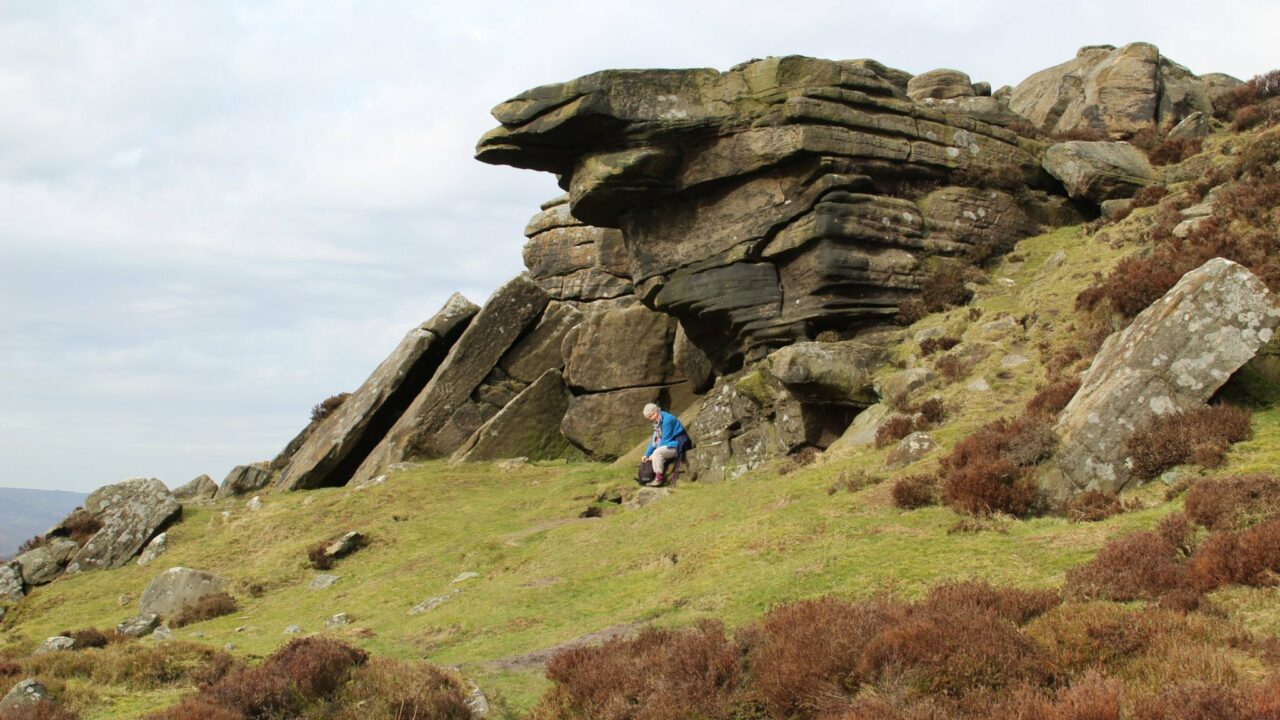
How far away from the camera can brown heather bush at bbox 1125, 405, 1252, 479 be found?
1371cm

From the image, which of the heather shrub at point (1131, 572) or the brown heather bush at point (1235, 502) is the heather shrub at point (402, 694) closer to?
the heather shrub at point (1131, 572)

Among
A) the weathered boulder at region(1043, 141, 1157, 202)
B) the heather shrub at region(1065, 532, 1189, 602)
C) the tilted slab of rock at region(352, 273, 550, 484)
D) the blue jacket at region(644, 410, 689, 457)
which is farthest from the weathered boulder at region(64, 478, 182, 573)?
the weathered boulder at region(1043, 141, 1157, 202)

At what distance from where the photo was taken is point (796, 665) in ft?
29.2

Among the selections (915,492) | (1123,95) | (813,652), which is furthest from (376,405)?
(1123,95)

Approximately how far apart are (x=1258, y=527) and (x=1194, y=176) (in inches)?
968

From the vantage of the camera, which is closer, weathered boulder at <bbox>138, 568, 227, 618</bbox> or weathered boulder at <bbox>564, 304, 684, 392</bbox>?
weathered boulder at <bbox>138, 568, 227, 618</bbox>

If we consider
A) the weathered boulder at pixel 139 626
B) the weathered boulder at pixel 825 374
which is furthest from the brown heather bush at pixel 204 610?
the weathered boulder at pixel 825 374

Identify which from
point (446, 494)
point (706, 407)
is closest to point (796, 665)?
point (706, 407)

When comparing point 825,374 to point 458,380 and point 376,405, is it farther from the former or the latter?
point 376,405

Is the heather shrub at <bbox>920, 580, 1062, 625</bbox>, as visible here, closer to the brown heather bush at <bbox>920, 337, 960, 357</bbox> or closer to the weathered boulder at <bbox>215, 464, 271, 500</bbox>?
the brown heather bush at <bbox>920, 337, 960, 357</bbox>

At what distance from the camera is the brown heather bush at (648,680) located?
9020 mm

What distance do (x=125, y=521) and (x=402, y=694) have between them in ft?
93.3

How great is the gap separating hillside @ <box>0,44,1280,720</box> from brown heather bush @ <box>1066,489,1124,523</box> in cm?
6

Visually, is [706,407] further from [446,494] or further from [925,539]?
[925,539]
